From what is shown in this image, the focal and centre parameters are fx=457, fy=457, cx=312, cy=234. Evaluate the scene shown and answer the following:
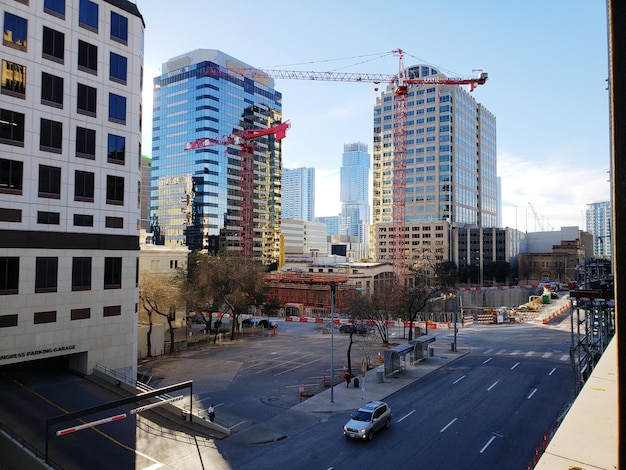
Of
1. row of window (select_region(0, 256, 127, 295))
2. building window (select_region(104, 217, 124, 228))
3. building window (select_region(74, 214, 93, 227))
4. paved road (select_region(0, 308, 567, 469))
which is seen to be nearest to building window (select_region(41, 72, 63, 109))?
building window (select_region(74, 214, 93, 227))

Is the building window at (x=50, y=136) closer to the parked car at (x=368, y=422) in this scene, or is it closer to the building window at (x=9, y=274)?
the building window at (x=9, y=274)

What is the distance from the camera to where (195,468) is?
21.5 m

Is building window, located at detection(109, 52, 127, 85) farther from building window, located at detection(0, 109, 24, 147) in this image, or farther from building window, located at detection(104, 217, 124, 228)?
building window, located at detection(104, 217, 124, 228)

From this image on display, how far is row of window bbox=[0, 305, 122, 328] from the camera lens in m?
27.7

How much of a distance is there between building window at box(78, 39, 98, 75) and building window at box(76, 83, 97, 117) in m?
1.29

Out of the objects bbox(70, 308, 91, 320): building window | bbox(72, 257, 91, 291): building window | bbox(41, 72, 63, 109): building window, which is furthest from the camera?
bbox(72, 257, 91, 291): building window

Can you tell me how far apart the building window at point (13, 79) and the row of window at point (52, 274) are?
10.4 metres

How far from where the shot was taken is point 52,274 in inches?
1188

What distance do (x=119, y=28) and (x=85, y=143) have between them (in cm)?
974

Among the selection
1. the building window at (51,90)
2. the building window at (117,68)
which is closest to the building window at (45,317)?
the building window at (51,90)

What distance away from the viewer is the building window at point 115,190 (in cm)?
3384

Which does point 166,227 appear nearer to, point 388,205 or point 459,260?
point 388,205

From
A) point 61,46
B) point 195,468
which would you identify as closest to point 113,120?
point 61,46

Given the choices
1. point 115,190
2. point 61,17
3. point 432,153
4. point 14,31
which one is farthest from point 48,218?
point 432,153
